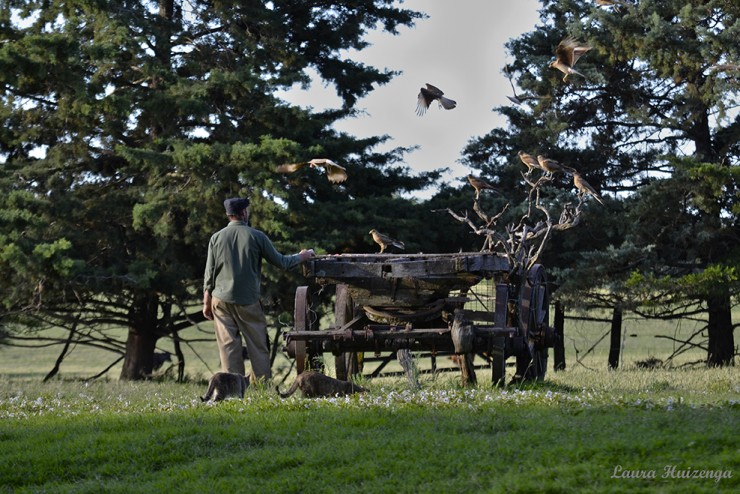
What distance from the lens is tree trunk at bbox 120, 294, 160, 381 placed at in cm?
1884

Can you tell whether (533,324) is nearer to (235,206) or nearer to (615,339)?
(235,206)

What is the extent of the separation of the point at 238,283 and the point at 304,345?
127 centimetres

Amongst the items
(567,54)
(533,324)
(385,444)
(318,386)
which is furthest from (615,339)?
(385,444)

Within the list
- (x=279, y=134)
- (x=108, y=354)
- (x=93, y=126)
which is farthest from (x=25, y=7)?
(x=108, y=354)

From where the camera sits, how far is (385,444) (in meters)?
6.63

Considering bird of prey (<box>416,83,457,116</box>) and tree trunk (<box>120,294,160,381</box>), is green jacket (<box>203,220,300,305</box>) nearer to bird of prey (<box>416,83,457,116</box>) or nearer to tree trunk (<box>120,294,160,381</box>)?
bird of prey (<box>416,83,457,116</box>)

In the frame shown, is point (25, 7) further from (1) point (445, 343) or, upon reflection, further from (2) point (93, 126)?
(1) point (445, 343)

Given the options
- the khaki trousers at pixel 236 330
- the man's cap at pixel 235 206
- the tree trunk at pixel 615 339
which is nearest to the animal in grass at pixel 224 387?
the khaki trousers at pixel 236 330

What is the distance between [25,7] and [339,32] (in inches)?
237

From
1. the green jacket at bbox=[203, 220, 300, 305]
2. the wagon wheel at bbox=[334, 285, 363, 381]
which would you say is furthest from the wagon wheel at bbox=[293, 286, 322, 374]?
the green jacket at bbox=[203, 220, 300, 305]

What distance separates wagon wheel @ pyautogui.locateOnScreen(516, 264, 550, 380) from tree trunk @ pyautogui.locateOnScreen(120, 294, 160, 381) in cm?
898

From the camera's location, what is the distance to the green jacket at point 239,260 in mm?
10008

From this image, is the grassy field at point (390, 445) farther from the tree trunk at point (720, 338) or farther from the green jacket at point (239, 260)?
the tree trunk at point (720, 338)

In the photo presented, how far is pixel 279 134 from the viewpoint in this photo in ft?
58.5
